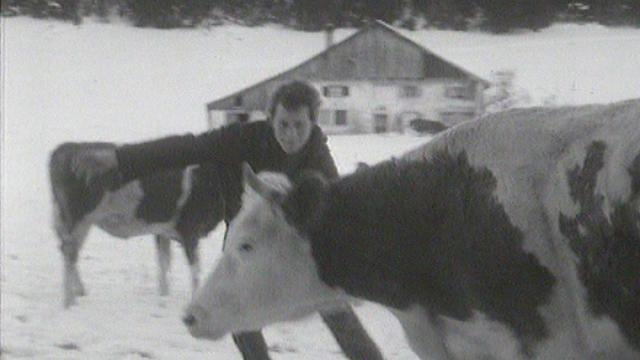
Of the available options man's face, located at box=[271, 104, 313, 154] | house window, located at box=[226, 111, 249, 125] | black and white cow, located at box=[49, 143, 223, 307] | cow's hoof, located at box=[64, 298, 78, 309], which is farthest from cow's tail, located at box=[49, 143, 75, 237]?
man's face, located at box=[271, 104, 313, 154]

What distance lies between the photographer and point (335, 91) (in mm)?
3854

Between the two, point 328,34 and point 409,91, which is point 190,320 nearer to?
point 409,91

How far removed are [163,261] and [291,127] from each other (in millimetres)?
2577

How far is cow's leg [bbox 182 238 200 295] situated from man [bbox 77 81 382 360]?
2.17 meters

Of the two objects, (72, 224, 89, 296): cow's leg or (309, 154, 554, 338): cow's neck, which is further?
(72, 224, 89, 296): cow's leg

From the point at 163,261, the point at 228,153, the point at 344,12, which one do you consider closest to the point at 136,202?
the point at 163,261

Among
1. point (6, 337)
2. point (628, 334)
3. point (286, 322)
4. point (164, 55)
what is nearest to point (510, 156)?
point (628, 334)

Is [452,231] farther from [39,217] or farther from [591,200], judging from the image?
[39,217]

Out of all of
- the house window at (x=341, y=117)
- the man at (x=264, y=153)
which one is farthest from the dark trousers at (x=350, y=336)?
the house window at (x=341, y=117)

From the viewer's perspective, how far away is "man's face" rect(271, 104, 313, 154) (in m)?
2.69

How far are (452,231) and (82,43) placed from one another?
3.46m

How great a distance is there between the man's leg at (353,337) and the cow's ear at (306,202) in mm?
590

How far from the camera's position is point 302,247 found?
228cm

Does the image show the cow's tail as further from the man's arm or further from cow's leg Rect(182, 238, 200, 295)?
the man's arm
